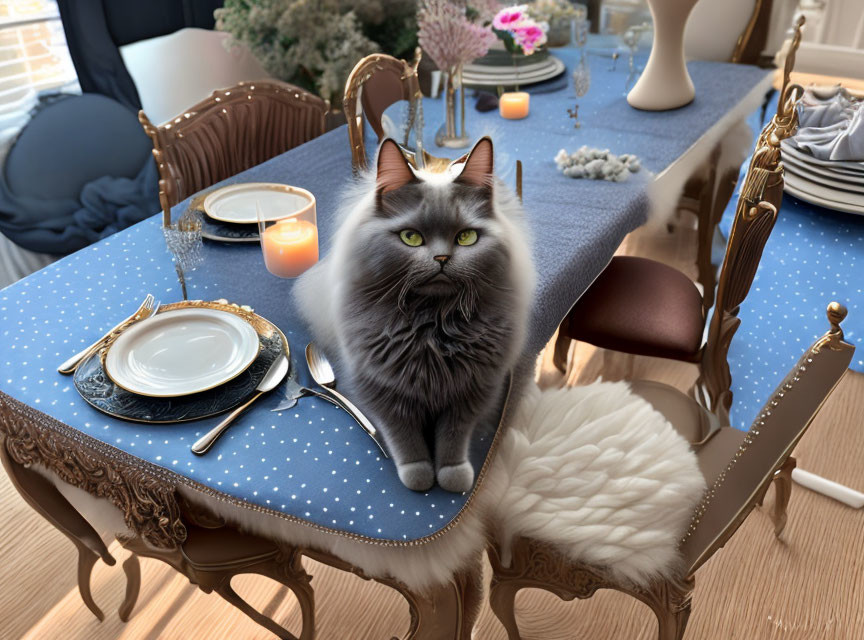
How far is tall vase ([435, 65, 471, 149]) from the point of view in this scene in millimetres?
1706

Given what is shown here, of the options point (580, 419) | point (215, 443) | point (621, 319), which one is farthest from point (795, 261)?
point (215, 443)

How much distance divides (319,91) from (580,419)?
2163 mm

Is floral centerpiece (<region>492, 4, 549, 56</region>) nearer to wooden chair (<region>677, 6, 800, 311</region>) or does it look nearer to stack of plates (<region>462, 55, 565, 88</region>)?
stack of plates (<region>462, 55, 565, 88</region>)

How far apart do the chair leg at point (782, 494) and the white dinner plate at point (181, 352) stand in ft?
4.05

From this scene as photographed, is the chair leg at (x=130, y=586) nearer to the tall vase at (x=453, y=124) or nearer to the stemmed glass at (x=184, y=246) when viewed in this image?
the stemmed glass at (x=184, y=246)

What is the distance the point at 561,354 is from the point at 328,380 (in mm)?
1247

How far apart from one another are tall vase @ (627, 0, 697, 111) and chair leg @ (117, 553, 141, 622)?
71.8 inches

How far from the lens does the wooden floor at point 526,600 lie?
1456mm

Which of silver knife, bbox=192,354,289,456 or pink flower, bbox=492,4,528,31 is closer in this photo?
silver knife, bbox=192,354,289,456

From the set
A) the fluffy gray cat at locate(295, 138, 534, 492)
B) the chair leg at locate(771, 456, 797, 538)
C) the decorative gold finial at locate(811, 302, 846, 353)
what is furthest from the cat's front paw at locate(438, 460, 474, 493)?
the chair leg at locate(771, 456, 797, 538)

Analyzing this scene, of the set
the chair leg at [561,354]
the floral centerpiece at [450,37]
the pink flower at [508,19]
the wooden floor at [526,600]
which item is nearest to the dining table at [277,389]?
the floral centerpiece at [450,37]

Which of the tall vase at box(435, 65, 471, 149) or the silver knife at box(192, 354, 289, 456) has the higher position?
the tall vase at box(435, 65, 471, 149)

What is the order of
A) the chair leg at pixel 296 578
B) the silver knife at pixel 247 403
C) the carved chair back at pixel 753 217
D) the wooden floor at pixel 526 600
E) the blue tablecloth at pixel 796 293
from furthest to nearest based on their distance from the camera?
the blue tablecloth at pixel 796 293, the wooden floor at pixel 526 600, the carved chair back at pixel 753 217, the chair leg at pixel 296 578, the silver knife at pixel 247 403

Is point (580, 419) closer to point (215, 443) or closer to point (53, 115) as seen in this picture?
point (215, 443)
